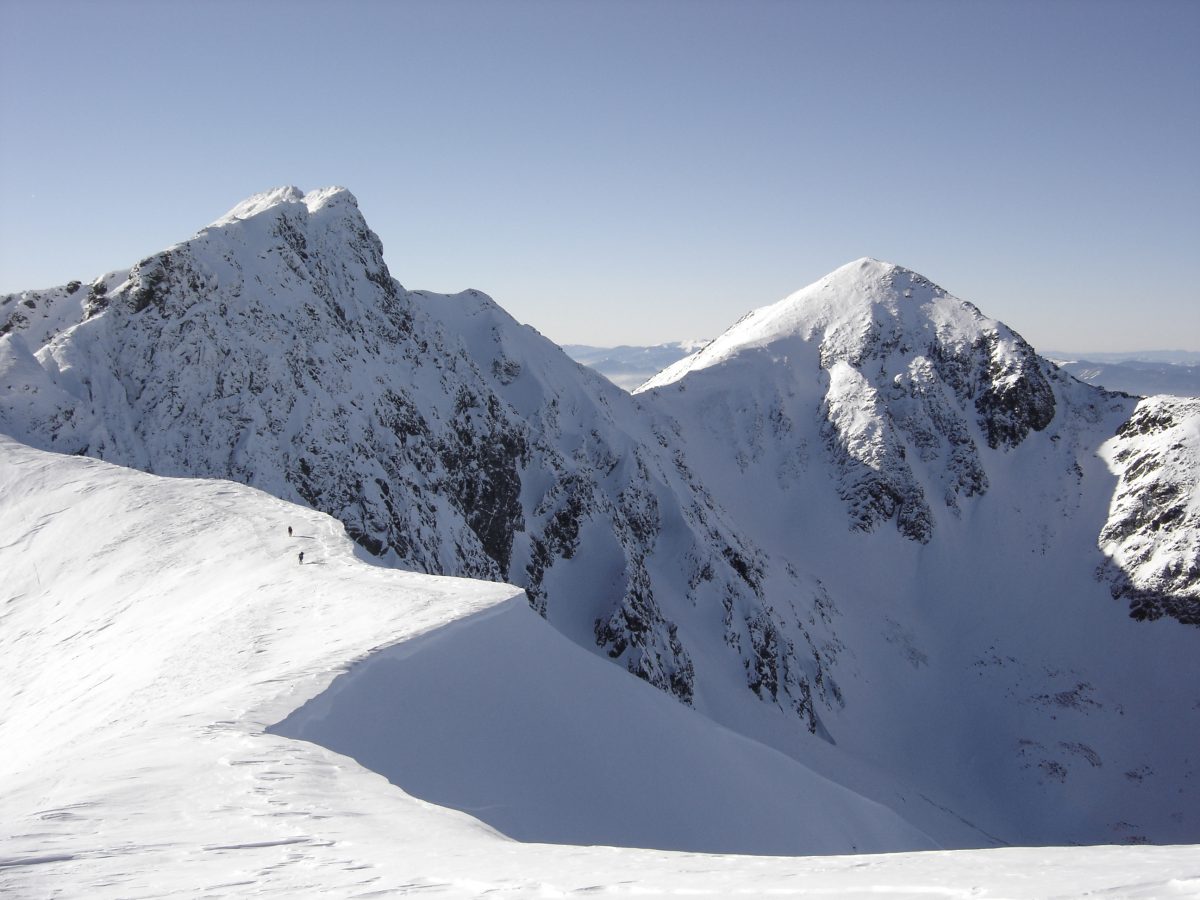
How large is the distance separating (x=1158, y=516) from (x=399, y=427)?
7590 cm

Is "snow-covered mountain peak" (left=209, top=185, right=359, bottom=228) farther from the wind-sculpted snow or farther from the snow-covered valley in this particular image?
the wind-sculpted snow

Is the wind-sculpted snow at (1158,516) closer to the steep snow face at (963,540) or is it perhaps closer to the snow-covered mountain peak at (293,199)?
the steep snow face at (963,540)

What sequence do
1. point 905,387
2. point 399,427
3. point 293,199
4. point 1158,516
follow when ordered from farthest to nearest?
point 905,387
point 1158,516
point 293,199
point 399,427

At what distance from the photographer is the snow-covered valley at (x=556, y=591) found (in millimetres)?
9633

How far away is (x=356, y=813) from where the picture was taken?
8.74 meters

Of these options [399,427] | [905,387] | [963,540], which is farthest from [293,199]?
[963,540]

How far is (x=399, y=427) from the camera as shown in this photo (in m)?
49.9

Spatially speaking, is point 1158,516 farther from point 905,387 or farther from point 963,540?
point 905,387

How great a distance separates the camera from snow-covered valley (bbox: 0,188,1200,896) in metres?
9.63

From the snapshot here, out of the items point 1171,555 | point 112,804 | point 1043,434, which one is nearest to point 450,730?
point 112,804

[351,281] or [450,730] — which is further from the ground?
[351,281]

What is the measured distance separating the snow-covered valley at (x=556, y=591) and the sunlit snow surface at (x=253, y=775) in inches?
3.4

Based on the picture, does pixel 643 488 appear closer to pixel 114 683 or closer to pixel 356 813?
pixel 114 683

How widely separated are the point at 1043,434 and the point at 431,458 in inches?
3042
